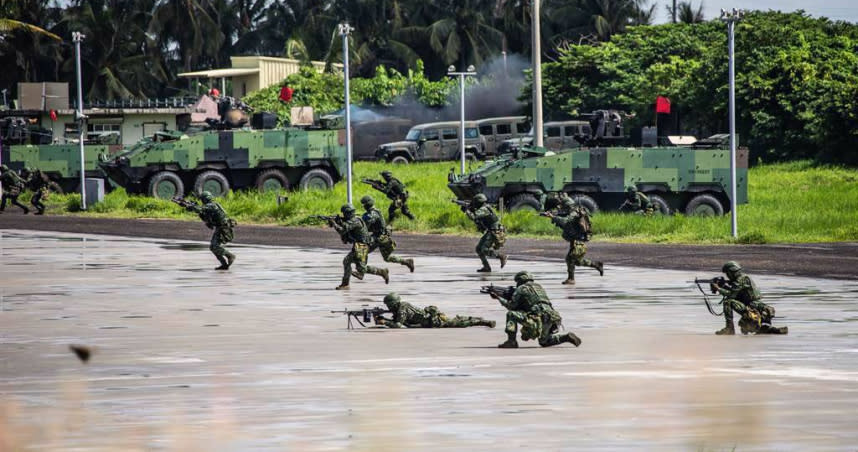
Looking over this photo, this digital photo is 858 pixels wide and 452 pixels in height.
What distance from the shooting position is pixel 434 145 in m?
54.4

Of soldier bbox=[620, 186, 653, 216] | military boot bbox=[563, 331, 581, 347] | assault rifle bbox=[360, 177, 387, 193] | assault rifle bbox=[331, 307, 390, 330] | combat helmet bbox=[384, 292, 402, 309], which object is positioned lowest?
military boot bbox=[563, 331, 581, 347]

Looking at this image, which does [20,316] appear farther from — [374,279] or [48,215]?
[48,215]

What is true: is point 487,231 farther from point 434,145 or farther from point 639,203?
point 434,145

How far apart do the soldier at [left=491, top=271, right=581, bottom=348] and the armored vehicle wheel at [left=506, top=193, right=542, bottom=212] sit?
728 inches

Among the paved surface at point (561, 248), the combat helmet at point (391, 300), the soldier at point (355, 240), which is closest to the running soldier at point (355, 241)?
the soldier at point (355, 240)

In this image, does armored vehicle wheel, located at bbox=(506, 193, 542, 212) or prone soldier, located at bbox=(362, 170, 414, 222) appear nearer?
prone soldier, located at bbox=(362, 170, 414, 222)

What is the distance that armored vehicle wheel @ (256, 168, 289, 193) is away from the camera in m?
40.2

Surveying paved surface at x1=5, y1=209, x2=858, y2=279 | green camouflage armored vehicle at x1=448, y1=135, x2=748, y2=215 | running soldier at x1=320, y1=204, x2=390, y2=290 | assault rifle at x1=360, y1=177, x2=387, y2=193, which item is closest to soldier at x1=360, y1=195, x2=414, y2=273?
running soldier at x1=320, y1=204, x2=390, y2=290

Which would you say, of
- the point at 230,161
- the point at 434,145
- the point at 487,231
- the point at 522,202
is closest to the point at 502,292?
the point at 487,231

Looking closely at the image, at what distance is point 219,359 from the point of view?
13008mm

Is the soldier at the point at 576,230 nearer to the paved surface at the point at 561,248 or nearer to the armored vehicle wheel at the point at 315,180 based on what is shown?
the paved surface at the point at 561,248

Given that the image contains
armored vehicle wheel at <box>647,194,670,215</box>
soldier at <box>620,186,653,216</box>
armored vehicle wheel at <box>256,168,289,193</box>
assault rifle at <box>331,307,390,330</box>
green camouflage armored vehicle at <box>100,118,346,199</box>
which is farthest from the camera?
armored vehicle wheel at <box>256,168,289,193</box>

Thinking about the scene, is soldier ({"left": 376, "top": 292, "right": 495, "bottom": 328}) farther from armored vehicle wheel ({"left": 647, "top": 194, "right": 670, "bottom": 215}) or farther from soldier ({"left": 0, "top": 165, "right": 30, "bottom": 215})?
soldier ({"left": 0, "top": 165, "right": 30, "bottom": 215})

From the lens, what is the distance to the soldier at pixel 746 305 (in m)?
14.4
